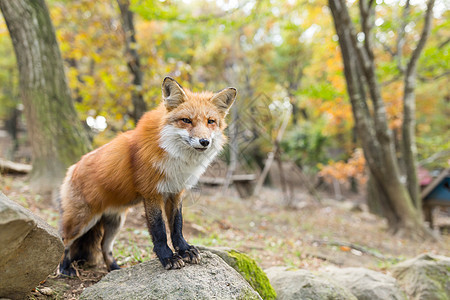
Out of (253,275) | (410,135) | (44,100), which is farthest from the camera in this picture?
(410,135)

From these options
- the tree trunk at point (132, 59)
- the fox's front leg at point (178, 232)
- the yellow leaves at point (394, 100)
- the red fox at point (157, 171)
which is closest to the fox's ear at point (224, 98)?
the red fox at point (157, 171)

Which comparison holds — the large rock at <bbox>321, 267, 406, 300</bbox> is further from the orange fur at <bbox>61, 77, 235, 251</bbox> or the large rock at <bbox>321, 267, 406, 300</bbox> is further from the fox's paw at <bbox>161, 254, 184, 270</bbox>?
the orange fur at <bbox>61, 77, 235, 251</bbox>

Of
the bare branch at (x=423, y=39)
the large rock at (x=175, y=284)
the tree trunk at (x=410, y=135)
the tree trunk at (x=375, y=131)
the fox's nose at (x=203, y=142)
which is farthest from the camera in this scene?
the tree trunk at (x=410, y=135)

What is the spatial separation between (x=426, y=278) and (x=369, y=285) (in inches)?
36.7

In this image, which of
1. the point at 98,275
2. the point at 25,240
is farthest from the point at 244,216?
the point at 25,240

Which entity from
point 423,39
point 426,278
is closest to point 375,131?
point 423,39

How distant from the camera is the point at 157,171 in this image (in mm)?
2689

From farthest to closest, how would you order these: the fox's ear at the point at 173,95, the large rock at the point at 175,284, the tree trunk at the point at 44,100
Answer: the tree trunk at the point at 44,100
the fox's ear at the point at 173,95
the large rock at the point at 175,284

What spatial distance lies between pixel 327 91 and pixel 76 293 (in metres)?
8.24

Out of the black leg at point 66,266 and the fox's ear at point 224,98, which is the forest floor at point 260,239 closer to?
the black leg at point 66,266

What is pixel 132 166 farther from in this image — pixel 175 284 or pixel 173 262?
pixel 175 284

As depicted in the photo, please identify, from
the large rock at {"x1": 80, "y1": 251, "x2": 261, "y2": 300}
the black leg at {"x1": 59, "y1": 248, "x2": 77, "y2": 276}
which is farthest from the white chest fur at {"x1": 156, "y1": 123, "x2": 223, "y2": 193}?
the black leg at {"x1": 59, "y1": 248, "x2": 77, "y2": 276}

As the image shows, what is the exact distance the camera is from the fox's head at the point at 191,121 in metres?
2.64

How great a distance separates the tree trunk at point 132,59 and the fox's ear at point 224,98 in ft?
19.3
